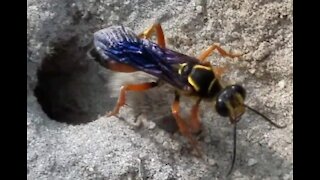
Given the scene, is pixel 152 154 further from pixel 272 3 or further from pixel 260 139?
pixel 272 3

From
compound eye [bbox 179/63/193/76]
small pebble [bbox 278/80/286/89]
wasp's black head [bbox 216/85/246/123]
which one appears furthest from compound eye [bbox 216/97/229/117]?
small pebble [bbox 278/80/286/89]

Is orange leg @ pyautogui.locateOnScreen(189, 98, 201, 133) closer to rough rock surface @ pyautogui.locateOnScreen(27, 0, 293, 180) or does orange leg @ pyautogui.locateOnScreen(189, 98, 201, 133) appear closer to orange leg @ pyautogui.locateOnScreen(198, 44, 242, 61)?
rough rock surface @ pyautogui.locateOnScreen(27, 0, 293, 180)

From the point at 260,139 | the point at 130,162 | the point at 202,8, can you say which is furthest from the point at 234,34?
the point at 130,162

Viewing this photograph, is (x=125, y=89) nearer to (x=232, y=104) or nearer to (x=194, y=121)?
(x=194, y=121)

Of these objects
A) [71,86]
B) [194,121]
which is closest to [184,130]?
[194,121]

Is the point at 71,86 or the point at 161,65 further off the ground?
the point at 161,65
